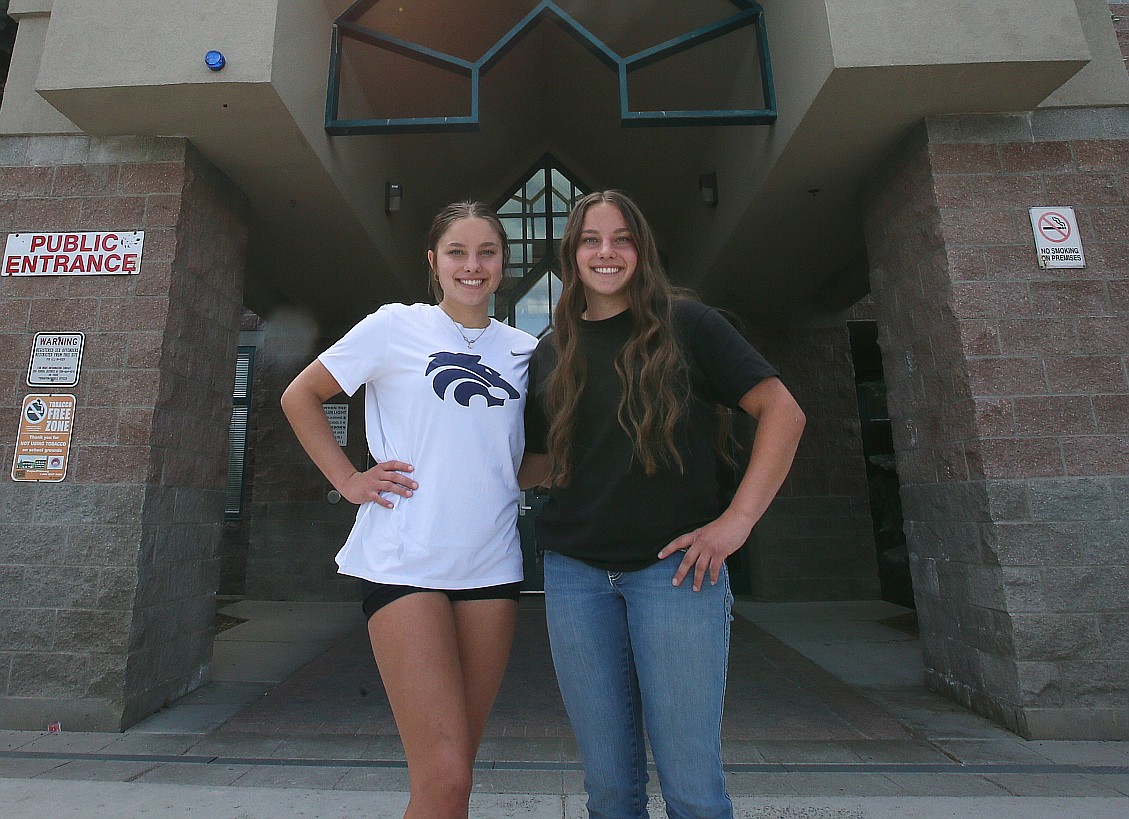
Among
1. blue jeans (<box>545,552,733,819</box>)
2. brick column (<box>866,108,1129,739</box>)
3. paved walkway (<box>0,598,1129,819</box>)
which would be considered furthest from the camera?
brick column (<box>866,108,1129,739</box>)

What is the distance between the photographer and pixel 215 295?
3.87 m

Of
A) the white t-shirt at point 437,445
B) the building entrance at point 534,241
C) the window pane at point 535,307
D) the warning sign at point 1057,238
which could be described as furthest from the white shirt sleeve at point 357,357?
the window pane at point 535,307

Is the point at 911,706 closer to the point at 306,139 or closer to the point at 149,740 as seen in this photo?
the point at 149,740

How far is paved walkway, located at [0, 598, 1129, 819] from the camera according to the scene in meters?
2.35

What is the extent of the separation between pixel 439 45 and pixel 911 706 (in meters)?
5.45

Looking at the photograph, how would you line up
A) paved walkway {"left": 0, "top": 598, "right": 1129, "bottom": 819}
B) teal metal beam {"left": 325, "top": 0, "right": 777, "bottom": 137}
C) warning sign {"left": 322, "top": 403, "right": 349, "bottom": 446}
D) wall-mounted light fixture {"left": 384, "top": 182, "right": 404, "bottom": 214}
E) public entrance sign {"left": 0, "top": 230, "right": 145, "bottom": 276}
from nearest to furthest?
paved walkway {"left": 0, "top": 598, "right": 1129, "bottom": 819} → public entrance sign {"left": 0, "top": 230, "right": 145, "bottom": 276} → teal metal beam {"left": 325, "top": 0, "right": 777, "bottom": 137} → wall-mounted light fixture {"left": 384, "top": 182, "right": 404, "bottom": 214} → warning sign {"left": 322, "top": 403, "right": 349, "bottom": 446}

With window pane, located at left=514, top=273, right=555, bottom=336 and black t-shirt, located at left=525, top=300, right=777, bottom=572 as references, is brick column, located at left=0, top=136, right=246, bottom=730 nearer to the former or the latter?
black t-shirt, located at left=525, top=300, right=777, bottom=572

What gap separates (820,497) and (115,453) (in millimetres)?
5775

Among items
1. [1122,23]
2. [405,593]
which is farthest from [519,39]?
[405,593]

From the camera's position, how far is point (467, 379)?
149cm

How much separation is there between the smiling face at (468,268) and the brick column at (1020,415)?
8.56ft

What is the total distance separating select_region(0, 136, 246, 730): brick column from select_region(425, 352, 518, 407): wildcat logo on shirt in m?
2.49

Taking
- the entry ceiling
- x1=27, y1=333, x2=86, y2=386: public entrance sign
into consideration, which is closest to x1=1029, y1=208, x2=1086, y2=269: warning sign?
the entry ceiling

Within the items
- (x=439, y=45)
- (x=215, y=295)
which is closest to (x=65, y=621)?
(x=215, y=295)
